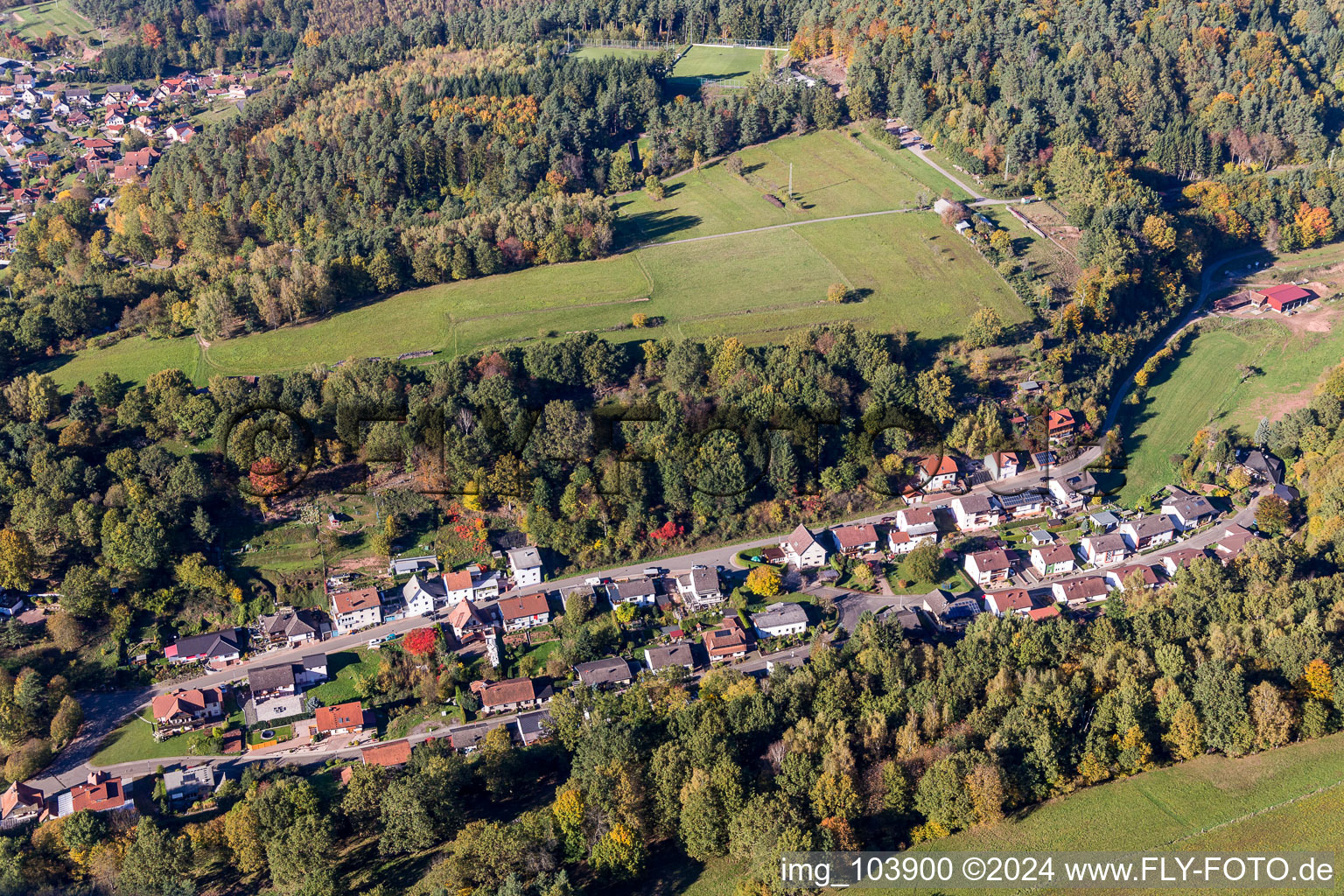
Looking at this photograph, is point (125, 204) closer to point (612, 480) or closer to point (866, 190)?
point (612, 480)

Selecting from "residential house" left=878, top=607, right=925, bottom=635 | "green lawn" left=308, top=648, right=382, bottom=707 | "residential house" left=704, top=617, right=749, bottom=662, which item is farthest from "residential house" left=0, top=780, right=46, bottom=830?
"residential house" left=878, top=607, right=925, bottom=635

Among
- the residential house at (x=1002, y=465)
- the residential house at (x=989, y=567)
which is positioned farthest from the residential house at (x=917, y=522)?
the residential house at (x=1002, y=465)

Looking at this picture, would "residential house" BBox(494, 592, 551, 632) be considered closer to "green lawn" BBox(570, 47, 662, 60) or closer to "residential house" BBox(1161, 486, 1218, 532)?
"residential house" BBox(1161, 486, 1218, 532)

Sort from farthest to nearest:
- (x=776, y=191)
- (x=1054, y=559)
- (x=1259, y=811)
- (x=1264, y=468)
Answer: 1. (x=776, y=191)
2. (x=1264, y=468)
3. (x=1054, y=559)
4. (x=1259, y=811)

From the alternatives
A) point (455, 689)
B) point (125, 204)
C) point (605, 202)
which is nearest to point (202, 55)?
point (125, 204)

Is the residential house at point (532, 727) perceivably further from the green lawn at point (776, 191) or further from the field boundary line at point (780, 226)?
the green lawn at point (776, 191)

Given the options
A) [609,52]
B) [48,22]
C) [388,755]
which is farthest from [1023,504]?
[48,22]

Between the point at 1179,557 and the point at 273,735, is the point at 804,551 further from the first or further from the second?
the point at 273,735
